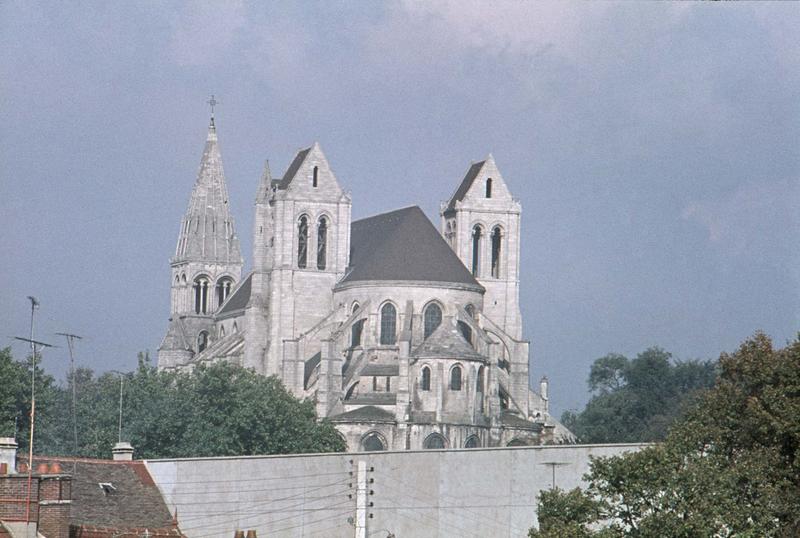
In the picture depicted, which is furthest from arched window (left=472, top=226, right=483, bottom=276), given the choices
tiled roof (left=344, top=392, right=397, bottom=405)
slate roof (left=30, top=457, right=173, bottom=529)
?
slate roof (left=30, top=457, right=173, bottom=529)

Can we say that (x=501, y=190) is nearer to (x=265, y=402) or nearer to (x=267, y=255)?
(x=267, y=255)

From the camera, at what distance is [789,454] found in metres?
45.2

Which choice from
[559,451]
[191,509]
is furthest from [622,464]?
[191,509]

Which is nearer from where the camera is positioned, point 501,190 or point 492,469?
point 492,469

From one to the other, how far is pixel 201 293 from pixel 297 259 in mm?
17908

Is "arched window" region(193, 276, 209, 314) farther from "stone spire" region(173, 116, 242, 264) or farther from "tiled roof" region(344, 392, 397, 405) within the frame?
"tiled roof" region(344, 392, 397, 405)

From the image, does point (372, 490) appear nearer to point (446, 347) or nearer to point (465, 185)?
point (446, 347)

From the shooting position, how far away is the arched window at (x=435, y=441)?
11781cm

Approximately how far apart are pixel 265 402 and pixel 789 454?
213ft

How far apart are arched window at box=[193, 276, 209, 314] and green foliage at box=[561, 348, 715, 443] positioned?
88.4ft

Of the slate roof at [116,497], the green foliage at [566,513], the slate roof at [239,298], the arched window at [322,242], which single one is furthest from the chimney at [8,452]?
the slate roof at [239,298]

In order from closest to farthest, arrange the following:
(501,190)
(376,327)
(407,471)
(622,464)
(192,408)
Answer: (622,464), (407,471), (192,408), (376,327), (501,190)

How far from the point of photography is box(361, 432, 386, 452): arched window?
388 ft

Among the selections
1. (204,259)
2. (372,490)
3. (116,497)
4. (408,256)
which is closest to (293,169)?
(408,256)
